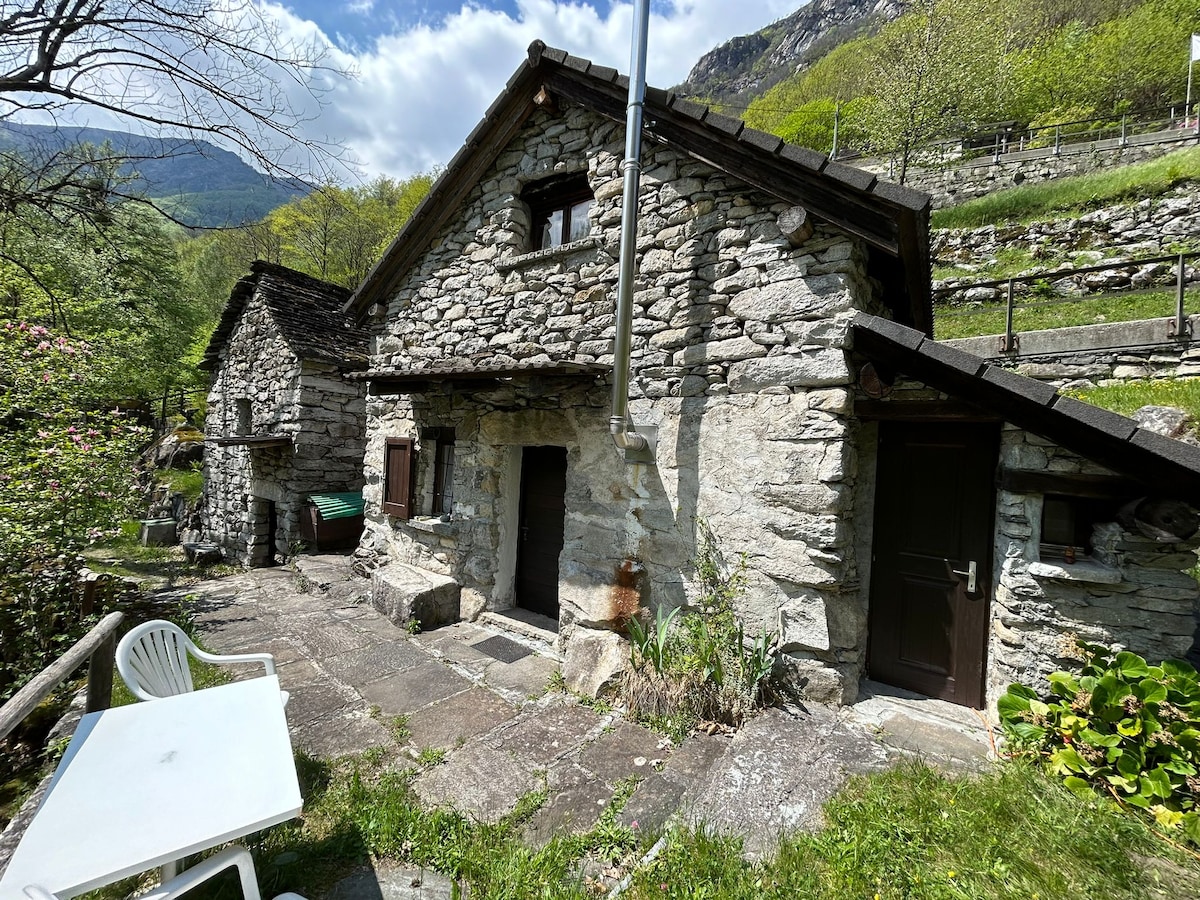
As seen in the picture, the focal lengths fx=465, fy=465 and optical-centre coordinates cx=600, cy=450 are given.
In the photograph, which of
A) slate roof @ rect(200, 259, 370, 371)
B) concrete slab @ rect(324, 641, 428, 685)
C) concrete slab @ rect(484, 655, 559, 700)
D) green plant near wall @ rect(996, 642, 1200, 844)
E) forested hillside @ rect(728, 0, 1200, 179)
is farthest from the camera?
forested hillside @ rect(728, 0, 1200, 179)

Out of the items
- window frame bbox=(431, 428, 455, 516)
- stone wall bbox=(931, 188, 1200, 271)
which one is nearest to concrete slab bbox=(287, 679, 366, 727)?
window frame bbox=(431, 428, 455, 516)

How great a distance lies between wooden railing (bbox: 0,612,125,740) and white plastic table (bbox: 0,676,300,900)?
10.2 inches

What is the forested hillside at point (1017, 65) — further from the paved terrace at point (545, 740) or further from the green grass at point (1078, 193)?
the paved terrace at point (545, 740)

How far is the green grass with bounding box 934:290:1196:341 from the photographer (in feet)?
27.1

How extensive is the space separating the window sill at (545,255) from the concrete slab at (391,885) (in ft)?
15.9

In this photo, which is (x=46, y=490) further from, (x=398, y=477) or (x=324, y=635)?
(x=398, y=477)

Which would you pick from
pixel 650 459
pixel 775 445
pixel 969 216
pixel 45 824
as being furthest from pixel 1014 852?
pixel 969 216

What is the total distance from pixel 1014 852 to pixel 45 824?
3695 mm

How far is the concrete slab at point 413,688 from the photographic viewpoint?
3.73 meters

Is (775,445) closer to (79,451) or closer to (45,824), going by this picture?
(45,824)

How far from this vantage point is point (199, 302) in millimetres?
18469

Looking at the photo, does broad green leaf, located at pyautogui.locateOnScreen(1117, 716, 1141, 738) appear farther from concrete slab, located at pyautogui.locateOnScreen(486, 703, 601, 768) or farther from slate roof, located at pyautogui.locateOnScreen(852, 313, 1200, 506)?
concrete slab, located at pyautogui.locateOnScreen(486, 703, 601, 768)

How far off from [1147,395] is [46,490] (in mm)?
12841

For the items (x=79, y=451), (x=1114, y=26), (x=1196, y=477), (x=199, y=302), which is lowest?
(x=79, y=451)
